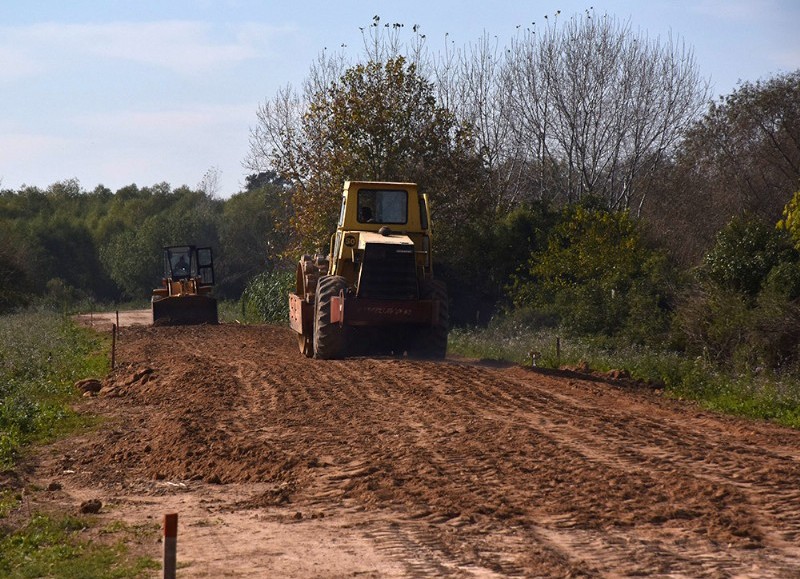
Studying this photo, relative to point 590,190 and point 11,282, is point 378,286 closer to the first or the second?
point 590,190

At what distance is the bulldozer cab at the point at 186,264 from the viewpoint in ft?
128

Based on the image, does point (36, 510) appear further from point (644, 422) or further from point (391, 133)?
point (391, 133)

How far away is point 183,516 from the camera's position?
901 centimetres

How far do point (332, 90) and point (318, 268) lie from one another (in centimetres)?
1167

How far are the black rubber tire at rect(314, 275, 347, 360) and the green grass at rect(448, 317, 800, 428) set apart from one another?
12.9 feet

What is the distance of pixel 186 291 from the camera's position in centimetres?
3744

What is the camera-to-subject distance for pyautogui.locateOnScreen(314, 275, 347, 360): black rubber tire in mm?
20125

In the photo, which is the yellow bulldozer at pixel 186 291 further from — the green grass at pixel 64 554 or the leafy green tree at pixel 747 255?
the green grass at pixel 64 554

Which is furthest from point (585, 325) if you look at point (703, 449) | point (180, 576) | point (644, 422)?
point (180, 576)

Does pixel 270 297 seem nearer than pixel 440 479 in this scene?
No

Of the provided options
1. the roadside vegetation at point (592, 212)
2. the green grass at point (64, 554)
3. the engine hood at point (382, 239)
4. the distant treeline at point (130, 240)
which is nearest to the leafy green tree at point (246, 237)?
the distant treeline at point (130, 240)

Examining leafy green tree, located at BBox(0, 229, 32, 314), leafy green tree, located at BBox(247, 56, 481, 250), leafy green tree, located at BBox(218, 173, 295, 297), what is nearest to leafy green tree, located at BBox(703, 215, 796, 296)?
leafy green tree, located at BBox(247, 56, 481, 250)

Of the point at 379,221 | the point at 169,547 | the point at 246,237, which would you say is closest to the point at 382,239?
the point at 379,221

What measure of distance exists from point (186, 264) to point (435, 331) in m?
20.3
